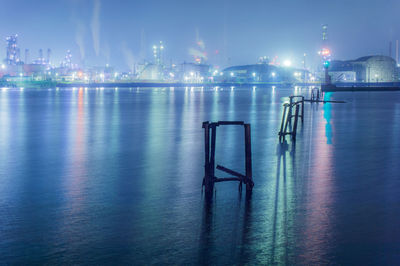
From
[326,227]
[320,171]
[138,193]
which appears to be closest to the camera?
[326,227]

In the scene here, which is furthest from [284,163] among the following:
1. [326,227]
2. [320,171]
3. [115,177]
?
[326,227]

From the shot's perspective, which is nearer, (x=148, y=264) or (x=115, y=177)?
(x=148, y=264)

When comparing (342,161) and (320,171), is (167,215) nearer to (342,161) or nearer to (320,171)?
(320,171)

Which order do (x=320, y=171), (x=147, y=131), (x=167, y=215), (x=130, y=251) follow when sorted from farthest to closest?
(x=147, y=131)
(x=320, y=171)
(x=167, y=215)
(x=130, y=251)

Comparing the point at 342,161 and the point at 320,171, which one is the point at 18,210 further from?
the point at 342,161

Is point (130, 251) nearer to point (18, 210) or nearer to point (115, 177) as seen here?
point (18, 210)

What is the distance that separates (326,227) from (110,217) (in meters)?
4.30

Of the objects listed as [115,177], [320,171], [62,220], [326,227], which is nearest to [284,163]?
[320,171]

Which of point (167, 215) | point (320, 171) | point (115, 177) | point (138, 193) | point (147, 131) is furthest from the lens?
point (147, 131)

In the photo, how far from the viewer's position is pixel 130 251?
8023 mm

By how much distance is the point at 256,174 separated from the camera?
1484 centimetres

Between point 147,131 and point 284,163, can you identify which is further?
point 147,131

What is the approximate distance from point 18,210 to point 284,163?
954 cm

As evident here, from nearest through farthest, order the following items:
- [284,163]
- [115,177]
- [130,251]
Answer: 1. [130,251]
2. [115,177]
3. [284,163]
